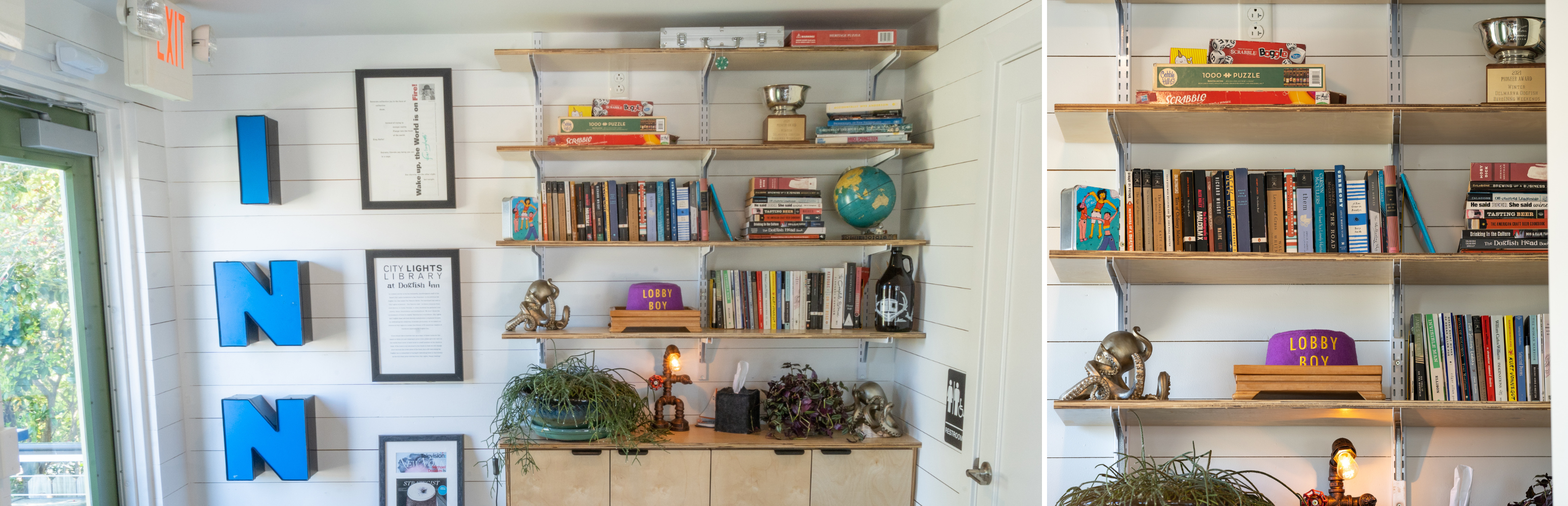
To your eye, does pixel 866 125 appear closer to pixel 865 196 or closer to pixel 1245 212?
pixel 865 196

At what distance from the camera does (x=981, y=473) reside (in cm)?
231

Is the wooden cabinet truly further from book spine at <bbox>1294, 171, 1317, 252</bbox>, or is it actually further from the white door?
book spine at <bbox>1294, 171, 1317, 252</bbox>

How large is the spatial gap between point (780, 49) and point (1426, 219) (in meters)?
1.87

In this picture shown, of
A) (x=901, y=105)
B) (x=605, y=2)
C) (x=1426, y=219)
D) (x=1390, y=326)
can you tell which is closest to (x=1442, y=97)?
(x=1426, y=219)

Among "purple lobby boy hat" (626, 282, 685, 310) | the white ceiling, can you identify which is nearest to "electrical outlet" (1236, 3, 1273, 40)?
the white ceiling

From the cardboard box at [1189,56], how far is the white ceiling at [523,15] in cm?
97

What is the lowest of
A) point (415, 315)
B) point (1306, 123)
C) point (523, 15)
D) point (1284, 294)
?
point (415, 315)

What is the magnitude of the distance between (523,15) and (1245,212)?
7.51ft

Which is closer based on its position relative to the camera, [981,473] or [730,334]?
[981,473]

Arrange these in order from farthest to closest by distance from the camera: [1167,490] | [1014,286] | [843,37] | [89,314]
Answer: [843,37] → [89,314] → [1014,286] → [1167,490]

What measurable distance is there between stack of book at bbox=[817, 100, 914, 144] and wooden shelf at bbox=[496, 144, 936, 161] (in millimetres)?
30

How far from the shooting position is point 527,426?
285 centimetres

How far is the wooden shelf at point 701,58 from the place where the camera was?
2.70 metres

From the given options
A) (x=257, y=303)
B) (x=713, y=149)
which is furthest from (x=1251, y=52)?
(x=257, y=303)
